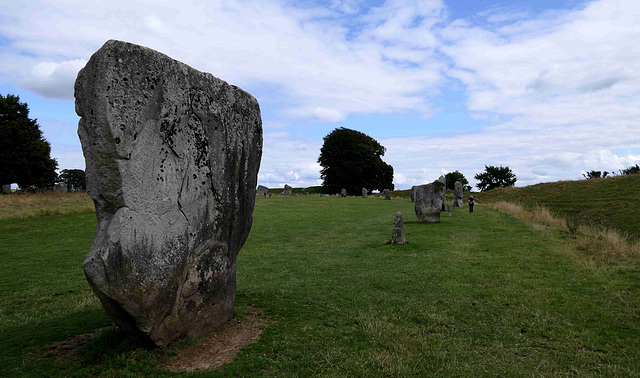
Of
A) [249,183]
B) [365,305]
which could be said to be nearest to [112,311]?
[249,183]

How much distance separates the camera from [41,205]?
88.0ft

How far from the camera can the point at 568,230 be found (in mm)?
20672

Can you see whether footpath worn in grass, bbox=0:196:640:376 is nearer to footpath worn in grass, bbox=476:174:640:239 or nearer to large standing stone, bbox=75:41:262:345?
large standing stone, bbox=75:41:262:345

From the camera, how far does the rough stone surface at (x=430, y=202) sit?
80.4 feet

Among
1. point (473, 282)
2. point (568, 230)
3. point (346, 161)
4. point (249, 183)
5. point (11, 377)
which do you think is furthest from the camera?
point (346, 161)

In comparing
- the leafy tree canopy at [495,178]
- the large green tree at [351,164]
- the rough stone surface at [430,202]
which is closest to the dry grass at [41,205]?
the rough stone surface at [430,202]

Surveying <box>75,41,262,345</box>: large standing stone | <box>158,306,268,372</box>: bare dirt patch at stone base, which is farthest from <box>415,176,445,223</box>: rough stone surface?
<box>75,41,262,345</box>: large standing stone

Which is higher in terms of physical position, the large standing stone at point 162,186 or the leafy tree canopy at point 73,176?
the leafy tree canopy at point 73,176

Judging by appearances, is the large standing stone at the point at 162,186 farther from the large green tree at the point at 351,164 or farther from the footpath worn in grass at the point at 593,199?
the large green tree at the point at 351,164

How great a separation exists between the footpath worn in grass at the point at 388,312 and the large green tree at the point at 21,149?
27.7 meters

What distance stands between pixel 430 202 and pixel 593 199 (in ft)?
74.8

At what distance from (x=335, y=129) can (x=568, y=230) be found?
5639 centimetres

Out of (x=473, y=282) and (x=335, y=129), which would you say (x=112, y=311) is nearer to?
(x=473, y=282)

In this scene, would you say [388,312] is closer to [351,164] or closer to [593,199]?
[593,199]
